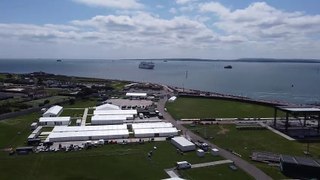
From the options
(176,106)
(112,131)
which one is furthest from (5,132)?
(176,106)

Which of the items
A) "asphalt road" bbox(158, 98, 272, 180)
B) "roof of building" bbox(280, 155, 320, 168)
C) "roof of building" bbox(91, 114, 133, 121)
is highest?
"roof of building" bbox(91, 114, 133, 121)

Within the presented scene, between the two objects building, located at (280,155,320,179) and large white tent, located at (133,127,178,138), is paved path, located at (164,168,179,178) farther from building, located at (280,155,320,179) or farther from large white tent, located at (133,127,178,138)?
large white tent, located at (133,127,178,138)

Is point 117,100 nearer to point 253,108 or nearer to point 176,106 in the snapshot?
point 176,106

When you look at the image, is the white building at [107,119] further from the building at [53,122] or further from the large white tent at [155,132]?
the large white tent at [155,132]

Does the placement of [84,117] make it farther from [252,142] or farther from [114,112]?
[252,142]

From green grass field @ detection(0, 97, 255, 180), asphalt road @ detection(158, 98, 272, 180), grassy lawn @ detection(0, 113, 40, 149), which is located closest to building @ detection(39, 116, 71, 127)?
grassy lawn @ detection(0, 113, 40, 149)

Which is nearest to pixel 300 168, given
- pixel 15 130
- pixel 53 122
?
pixel 53 122
